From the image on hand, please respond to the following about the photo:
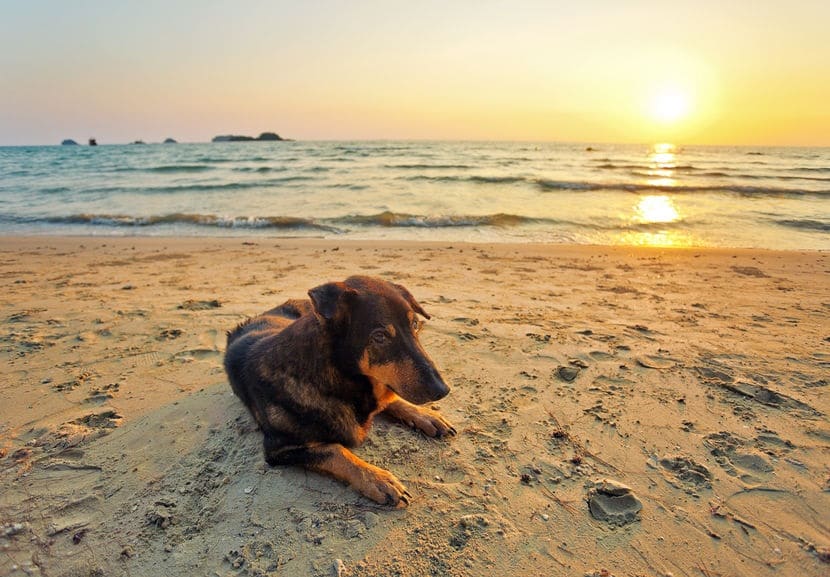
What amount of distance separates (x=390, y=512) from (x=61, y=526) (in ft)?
6.93

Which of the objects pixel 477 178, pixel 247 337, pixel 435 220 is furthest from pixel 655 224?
pixel 247 337

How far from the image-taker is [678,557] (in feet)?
8.73

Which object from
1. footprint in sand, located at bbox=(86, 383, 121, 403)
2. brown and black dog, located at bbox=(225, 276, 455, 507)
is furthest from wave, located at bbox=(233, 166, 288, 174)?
brown and black dog, located at bbox=(225, 276, 455, 507)

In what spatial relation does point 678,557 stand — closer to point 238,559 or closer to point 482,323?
point 238,559

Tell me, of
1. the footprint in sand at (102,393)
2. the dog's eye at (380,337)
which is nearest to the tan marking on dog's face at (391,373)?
the dog's eye at (380,337)

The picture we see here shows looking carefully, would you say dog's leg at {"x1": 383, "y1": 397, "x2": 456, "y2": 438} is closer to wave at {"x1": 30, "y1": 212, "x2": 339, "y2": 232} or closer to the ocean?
the ocean

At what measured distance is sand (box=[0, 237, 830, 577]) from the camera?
2.72 meters

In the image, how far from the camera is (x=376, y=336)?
2.98 meters

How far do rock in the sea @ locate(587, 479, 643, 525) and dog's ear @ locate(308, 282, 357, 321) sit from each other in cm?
215

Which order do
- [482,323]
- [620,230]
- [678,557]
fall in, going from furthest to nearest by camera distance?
1. [620,230]
2. [482,323]
3. [678,557]

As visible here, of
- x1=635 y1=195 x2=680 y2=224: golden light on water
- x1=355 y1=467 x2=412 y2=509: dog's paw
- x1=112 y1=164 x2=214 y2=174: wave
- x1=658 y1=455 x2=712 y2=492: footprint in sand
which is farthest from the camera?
x1=112 y1=164 x2=214 y2=174: wave

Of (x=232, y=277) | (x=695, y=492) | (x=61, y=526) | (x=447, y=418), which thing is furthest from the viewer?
(x=232, y=277)

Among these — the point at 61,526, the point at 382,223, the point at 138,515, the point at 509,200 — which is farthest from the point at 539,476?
the point at 509,200

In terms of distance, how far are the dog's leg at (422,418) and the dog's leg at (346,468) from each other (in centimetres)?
66
